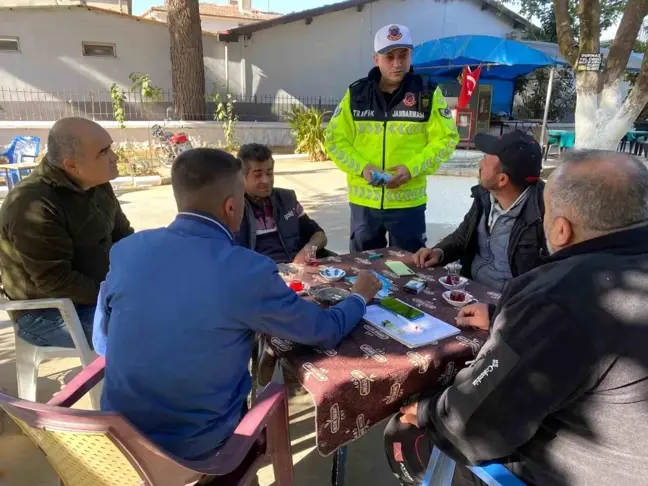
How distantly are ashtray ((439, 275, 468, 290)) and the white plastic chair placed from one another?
6.01ft

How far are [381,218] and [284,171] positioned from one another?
7.16m

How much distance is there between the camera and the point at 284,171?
10.4 meters

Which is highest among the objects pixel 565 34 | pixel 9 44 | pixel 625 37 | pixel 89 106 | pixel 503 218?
pixel 9 44

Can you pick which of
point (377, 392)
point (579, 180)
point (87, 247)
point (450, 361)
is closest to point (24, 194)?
point (87, 247)

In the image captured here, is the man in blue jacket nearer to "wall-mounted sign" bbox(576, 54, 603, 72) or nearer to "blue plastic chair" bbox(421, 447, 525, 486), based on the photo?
"blue plastic chair" bbox(421, 447, 525, 486)

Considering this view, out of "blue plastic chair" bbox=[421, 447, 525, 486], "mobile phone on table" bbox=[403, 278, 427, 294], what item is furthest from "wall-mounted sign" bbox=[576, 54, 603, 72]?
"blue plastic chair" bbox=[421, 447, 525, 486]

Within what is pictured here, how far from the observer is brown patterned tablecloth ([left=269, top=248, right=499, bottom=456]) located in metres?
1.58

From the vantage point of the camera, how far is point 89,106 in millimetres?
12781

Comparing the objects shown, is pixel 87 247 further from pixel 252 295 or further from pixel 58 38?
pixel 58 38

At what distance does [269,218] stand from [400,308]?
4.51 feet

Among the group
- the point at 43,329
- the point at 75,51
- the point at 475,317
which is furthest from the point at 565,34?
the point at 75,51

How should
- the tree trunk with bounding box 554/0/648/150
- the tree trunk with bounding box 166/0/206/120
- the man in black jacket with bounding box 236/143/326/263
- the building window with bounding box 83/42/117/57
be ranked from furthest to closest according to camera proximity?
the building window with bounding box 83/42/117/57
the tree trunk with bounding box 166/0/206/120
the tree trunk with bounding box 554/0/648/150
the man in black jacket with bounding box 236/143/326/263

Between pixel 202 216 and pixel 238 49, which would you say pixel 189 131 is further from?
pixel 202 216

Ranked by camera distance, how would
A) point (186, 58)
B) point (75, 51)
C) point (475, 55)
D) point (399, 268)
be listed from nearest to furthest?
1. point (399, 268)
2. point (186, 58)
3. point (475, 55)
4. point (75, 51)
